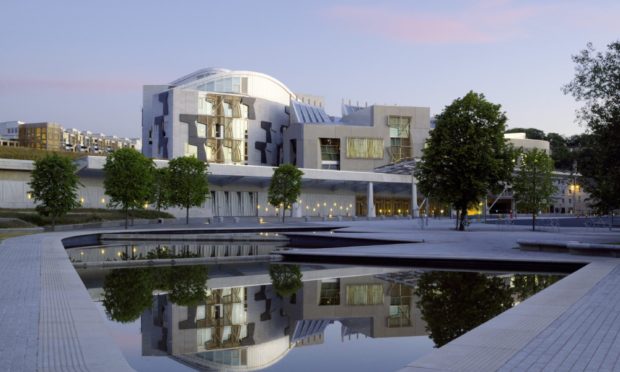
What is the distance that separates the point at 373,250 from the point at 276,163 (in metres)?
76.4

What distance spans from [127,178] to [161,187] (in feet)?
32.7

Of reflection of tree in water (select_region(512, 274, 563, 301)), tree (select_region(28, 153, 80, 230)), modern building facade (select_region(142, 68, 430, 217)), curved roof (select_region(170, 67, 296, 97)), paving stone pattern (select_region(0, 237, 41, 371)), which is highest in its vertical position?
curved roof (select_region(170, 67, 296, 97))

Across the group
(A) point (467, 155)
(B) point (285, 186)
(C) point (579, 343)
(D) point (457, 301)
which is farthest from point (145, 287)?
(B) point (285, 186)

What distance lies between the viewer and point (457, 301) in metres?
15.6

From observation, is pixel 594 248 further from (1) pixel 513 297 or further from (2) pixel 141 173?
(2) pixel 141 173

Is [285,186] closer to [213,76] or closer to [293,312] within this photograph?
[213,76]

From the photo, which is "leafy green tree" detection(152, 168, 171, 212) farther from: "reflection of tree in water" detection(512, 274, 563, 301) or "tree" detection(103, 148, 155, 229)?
"reflection of tree in water" detection(512, 274, 563, 301)

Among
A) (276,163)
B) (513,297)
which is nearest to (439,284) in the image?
(513,297)

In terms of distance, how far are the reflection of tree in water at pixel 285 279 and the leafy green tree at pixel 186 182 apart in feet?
117

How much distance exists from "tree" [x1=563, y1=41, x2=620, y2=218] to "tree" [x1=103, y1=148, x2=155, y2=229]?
3262 centimetres

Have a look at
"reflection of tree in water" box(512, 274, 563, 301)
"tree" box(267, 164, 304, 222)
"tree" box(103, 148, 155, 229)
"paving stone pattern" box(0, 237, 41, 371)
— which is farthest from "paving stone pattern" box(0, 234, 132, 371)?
"tree" box(267, 164, 304, 222)

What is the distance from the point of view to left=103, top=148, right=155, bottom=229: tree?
48.5 meters

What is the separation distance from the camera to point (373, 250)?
1008 inches

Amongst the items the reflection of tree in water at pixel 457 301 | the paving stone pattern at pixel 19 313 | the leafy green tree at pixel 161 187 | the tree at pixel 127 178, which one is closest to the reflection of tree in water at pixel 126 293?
the paving stone pattern at pixel 19 313
